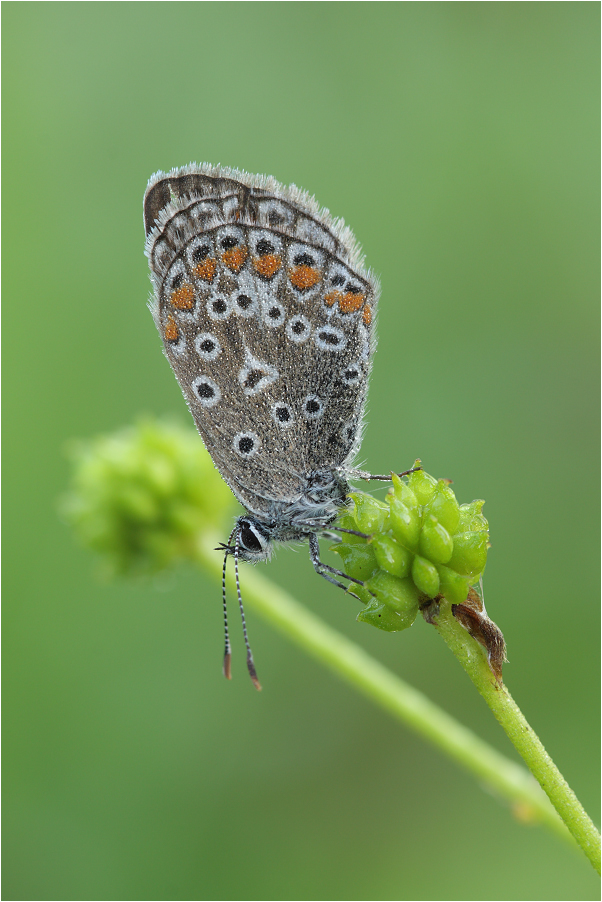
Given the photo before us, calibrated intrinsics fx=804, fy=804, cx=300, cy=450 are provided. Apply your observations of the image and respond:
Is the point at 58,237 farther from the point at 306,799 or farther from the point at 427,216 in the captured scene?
the point at 306,799

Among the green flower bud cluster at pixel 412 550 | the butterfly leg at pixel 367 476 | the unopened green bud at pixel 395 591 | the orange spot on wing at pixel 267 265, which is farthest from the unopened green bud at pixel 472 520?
the orange spot on wing at pixel 267 265

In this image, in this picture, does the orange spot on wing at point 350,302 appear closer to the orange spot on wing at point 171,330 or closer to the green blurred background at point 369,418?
the orange spot on wing at point 171,330

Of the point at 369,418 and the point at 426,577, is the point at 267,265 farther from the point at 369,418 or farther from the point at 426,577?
the point at 369,418

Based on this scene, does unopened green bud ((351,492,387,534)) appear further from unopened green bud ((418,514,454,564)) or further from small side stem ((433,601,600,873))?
small side stem ((433,601,600,873))

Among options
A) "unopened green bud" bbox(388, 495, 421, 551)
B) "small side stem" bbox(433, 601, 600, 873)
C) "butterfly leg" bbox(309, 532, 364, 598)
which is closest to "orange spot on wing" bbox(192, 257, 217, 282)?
"butterfly leg" bbox(309, 532, 364, 598)

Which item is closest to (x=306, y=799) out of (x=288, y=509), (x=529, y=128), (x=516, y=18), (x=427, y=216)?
(x=288, y=509)

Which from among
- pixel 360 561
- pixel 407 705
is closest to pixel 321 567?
pixel 407 705
